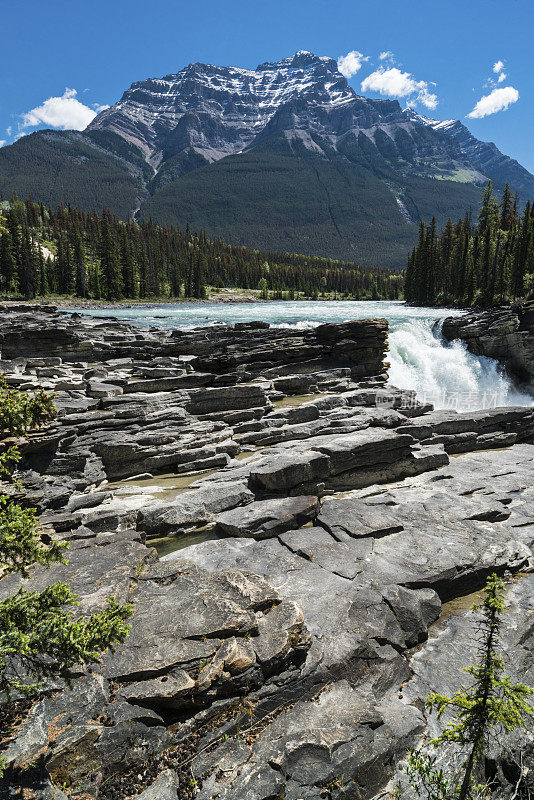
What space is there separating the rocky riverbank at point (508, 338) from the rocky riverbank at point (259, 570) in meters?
20.4

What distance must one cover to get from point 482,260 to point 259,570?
82.2m

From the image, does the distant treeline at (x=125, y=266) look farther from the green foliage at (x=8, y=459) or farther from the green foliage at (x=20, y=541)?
the green foliage at (x=20, y=541)

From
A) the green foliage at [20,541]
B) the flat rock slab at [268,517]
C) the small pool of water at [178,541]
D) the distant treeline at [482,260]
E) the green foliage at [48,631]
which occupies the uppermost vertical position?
the distant treeline at [482,260]

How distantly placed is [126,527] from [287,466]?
20.0 feet

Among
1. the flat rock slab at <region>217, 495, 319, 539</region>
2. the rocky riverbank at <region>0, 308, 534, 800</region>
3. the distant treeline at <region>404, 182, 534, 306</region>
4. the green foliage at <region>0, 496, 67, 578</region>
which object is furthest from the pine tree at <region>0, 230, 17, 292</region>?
the green foliage at <region>0, 496, 67, 578</region>

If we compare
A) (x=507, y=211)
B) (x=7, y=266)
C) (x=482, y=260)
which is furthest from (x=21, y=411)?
(x=7, y=266)

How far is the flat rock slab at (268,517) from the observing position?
42.9 ft

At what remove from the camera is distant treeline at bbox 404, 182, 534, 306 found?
64625 millimetres

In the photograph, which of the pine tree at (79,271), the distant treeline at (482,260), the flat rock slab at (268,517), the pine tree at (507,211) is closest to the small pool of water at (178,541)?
the flat rock slab at (268,517)

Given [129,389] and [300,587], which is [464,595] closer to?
[300,587]

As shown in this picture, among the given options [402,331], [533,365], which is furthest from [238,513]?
[533,365]

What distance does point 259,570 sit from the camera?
11.0 metres

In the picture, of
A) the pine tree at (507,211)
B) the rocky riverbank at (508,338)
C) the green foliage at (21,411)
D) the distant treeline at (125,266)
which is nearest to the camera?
the green foliage at (21,411)

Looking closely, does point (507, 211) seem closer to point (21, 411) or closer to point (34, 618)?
point (21, 411)
